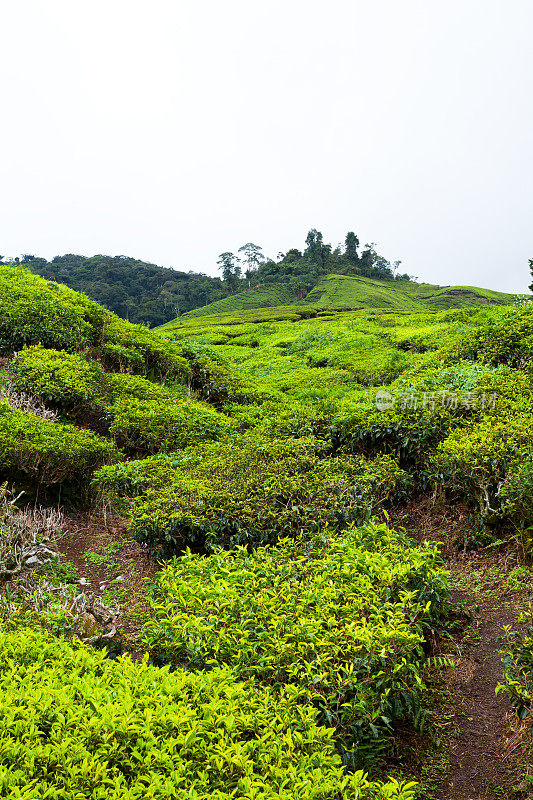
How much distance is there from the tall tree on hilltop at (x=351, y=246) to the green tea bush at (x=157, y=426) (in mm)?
60189

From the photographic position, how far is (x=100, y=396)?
858 centimetres

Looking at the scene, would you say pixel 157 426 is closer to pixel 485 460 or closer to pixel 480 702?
pixel 485 460

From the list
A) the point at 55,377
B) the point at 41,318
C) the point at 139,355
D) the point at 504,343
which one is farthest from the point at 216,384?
the point at 504,343

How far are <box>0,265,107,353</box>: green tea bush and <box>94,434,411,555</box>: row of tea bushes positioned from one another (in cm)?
430

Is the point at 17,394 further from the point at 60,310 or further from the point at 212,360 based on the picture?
the point at 212,360

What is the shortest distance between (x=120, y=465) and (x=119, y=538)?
3.07ft

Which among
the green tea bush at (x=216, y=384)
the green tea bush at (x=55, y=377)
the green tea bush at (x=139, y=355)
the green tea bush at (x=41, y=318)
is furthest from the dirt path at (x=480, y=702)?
the green tea bush at (x=41, y=318)

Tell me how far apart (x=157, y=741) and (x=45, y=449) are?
14.9 ft

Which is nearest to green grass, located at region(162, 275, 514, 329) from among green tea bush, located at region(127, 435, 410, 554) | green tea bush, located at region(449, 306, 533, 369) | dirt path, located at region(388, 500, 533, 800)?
green tea bush, located at region(449, 306, 533, 369)

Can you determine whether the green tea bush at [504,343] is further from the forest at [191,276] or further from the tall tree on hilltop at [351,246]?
the tall tree on hilltop at [351,246]

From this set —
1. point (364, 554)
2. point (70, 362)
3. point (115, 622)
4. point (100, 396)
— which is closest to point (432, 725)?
point (364, 554)

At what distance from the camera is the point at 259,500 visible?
5082 millimetres

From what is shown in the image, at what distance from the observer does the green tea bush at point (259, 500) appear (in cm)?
489

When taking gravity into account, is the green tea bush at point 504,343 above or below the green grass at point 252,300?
below
